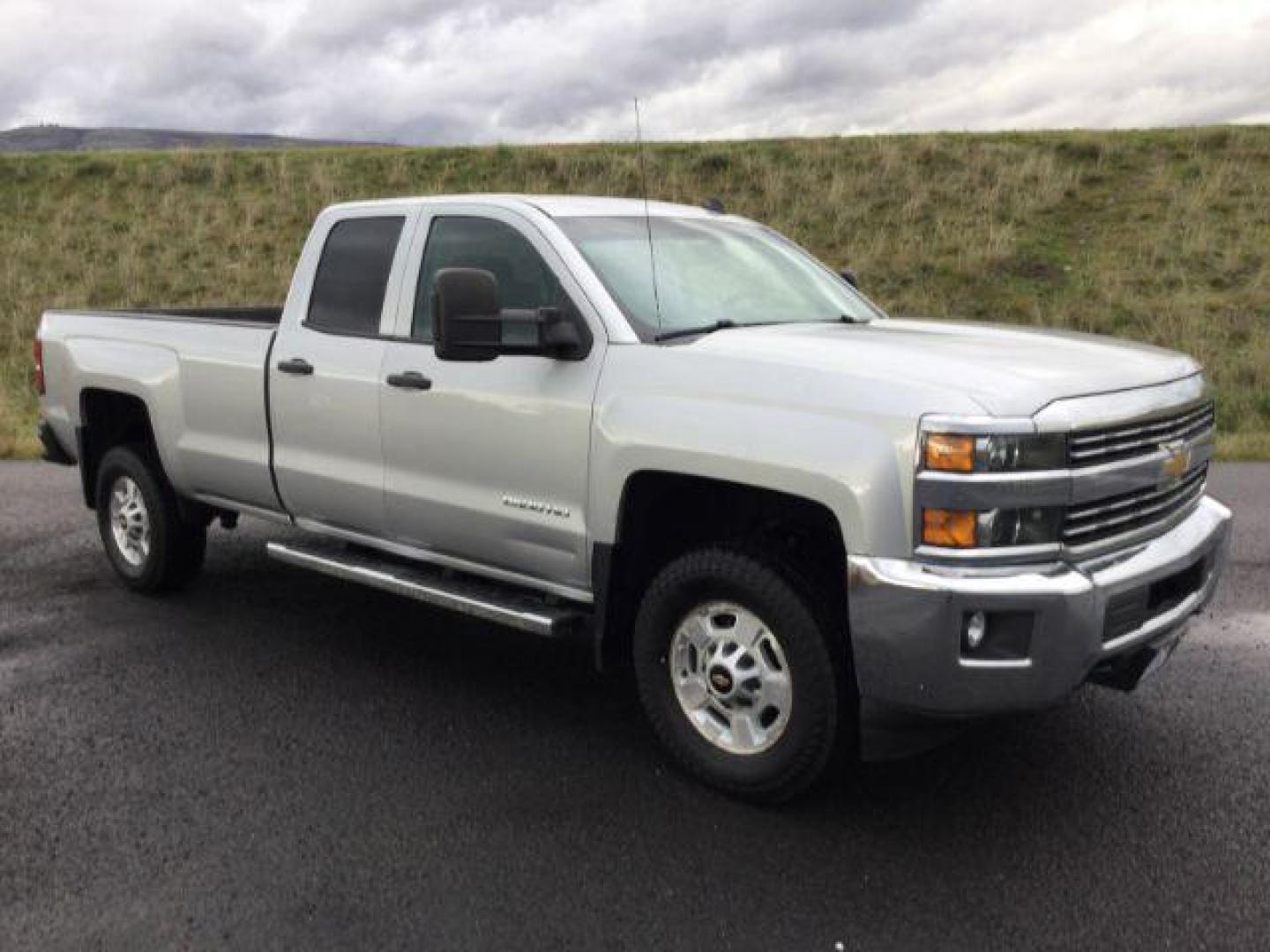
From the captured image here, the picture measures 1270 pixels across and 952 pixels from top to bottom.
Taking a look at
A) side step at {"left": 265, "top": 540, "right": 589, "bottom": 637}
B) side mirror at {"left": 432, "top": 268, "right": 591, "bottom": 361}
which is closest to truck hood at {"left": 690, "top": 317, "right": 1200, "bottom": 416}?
side mirror at {"left": 432, "top": 268, "right": 591, "bottom": 361}

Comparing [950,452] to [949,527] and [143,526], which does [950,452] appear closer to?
[949,527]

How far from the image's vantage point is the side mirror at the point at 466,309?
14.0 ft

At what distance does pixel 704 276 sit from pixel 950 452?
67.1 inches

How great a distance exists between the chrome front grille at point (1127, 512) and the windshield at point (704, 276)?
1484 mm

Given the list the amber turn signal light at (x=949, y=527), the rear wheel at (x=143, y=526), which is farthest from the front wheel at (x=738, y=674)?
the rear wheel at (x=143, y=526)

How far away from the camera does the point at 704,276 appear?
493 cm

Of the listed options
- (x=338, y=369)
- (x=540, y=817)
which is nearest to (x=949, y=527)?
(x=540, y=817)

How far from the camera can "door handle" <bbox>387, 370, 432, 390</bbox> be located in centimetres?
491

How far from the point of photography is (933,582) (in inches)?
138

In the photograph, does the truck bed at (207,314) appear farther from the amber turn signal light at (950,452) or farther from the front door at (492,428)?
the amber turn signal light at (950,452)

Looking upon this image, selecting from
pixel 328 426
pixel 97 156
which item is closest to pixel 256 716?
pixel 328 426

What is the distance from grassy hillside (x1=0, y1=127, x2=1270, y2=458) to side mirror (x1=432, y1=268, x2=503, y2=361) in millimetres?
13749

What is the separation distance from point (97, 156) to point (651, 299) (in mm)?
31524

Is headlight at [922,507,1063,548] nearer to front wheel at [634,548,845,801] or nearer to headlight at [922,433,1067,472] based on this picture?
headlight at [922,433,1067,472]
